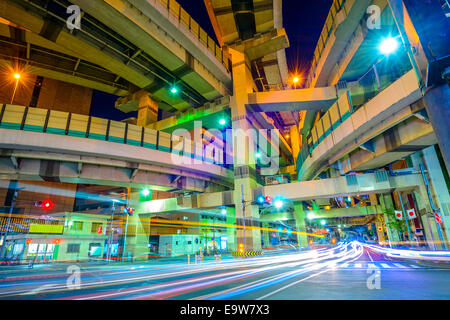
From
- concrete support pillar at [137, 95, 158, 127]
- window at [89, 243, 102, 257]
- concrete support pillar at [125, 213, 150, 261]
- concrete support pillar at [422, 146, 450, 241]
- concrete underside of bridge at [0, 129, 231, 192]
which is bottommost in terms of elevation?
window at [89, 243, 102, 257]

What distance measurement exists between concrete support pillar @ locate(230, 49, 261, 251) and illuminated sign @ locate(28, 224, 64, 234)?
89.5 feet

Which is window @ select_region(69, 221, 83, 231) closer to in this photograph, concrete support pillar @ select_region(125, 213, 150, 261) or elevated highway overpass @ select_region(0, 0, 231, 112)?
concrete support pillar @ select_region(125, 213, 150, 261)

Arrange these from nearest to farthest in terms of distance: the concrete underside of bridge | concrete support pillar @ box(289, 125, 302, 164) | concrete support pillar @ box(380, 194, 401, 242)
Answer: the concrete underside of bridge → concrete support pillar @ box(380, 194, 401, 242) → concrete support pillar @ box(289, 125, 302, 164)

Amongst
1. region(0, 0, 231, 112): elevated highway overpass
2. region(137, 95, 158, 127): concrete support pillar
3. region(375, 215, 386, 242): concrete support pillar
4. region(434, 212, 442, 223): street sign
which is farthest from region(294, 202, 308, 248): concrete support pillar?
region(137, 95, 158, 127): concrete support pillar

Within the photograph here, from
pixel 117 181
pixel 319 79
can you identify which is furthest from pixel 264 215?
pixel 117 181

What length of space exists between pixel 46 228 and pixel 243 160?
100.0 feet

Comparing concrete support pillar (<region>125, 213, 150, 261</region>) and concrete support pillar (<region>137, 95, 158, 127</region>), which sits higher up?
concrete support pillar (<region>137, 95, 158, 127</region>)

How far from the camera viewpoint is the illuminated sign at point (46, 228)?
30828 millimetres

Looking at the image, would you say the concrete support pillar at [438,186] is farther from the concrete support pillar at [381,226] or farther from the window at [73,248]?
the window at [73,248]

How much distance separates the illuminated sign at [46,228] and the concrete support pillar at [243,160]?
27.3 meters

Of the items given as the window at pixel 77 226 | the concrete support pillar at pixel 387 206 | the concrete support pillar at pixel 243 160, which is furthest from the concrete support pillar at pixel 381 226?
the window at pixel 77 226

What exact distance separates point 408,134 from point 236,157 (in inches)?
628

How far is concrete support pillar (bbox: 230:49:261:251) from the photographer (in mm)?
23469
